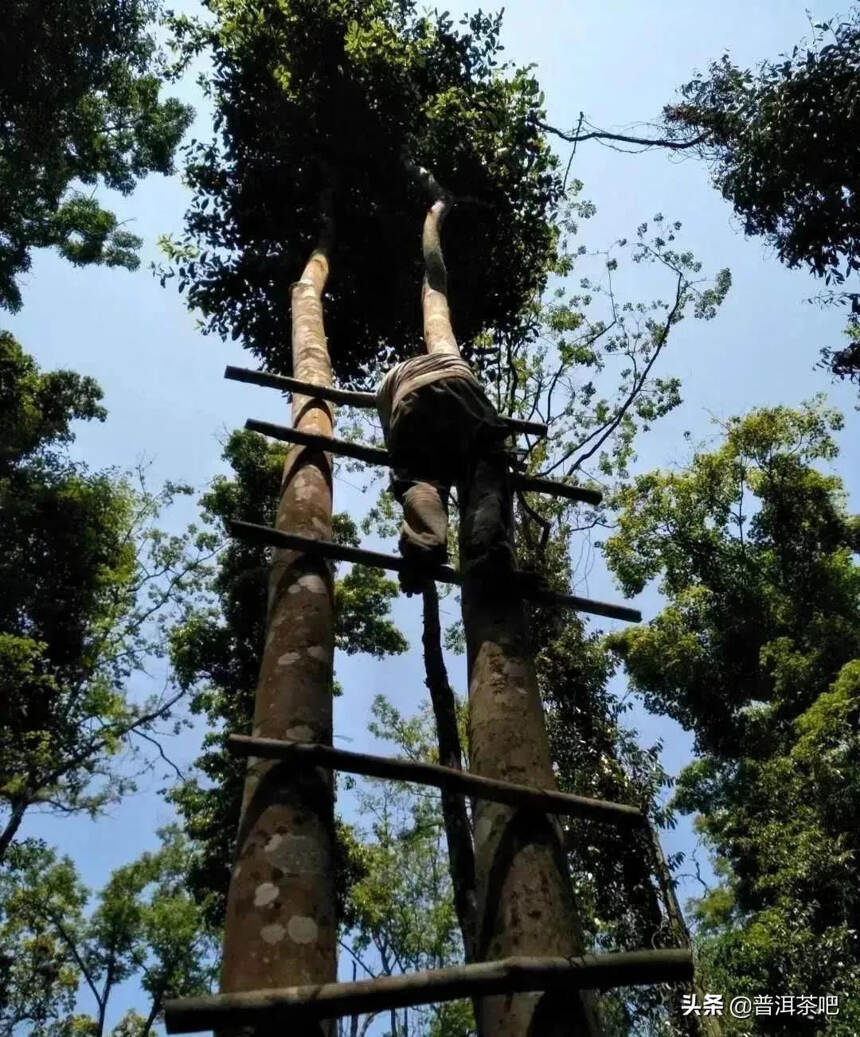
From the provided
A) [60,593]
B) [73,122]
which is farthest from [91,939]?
[73,122]

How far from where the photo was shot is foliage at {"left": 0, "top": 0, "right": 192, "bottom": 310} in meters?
11.7

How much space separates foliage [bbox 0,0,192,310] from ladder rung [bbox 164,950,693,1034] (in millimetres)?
13445

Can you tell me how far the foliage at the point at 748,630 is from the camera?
12781mm

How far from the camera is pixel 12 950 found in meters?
17.8

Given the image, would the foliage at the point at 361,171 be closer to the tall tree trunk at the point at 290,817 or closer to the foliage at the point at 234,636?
the foliage at the point at 234,636

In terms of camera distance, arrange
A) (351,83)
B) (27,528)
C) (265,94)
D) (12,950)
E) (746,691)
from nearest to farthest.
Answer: (351,83) → (265,94) → (27,528) → (746,691) → (12,950)

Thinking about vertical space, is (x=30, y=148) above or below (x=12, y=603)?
above

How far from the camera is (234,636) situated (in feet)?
41.8

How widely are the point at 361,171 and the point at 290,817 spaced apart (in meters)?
9.29

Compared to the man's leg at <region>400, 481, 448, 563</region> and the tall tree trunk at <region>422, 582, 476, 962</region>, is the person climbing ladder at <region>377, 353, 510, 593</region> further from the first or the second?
the tall tree trunk at <region>422, 582, 476, 962</region>

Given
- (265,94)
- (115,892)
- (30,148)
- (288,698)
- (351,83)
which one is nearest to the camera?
(288,698)

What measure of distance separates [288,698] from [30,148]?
13.2 m

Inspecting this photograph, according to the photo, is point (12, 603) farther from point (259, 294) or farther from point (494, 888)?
point (494, 888)

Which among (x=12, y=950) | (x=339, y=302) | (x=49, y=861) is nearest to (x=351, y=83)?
(x=339, y=302)
